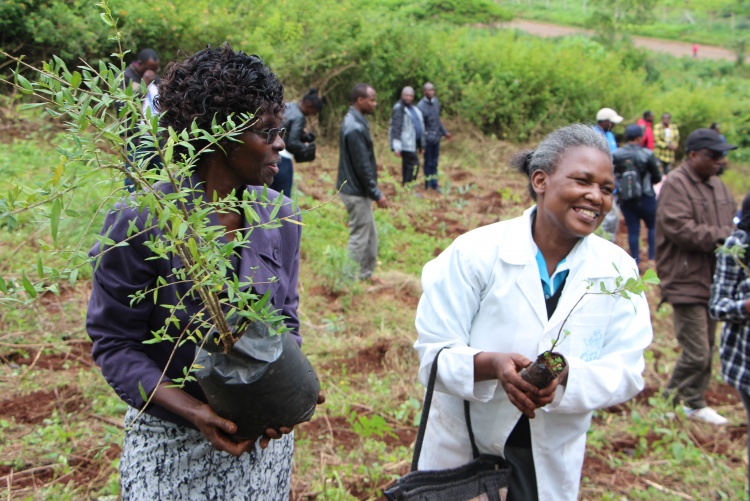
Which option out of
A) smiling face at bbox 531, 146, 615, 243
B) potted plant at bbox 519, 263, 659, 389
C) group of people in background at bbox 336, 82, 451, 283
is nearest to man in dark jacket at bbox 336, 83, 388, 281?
group of people in background at bbox 336, 82, 451, 283

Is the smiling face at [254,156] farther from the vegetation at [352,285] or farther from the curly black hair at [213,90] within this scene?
the vegetation at [352,285]

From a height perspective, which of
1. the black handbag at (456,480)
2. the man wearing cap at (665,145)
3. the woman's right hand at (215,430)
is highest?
the woman's right hand at (215,430)

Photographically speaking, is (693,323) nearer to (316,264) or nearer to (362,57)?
(316,264)

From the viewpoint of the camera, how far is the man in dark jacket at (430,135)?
11.2m

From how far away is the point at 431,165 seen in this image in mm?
11453

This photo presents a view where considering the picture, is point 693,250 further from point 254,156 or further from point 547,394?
point 254,156

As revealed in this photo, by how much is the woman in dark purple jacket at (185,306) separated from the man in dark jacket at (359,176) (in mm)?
4446

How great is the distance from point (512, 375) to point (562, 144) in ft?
2.53

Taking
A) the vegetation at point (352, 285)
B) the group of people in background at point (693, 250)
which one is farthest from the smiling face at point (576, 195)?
the group of people in background at point (693, 250)

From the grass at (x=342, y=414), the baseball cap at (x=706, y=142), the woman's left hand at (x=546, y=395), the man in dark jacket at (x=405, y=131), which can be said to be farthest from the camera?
the man in dark jacket at (x=405, y=131)

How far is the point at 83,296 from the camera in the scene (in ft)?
16.7

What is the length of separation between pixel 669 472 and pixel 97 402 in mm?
3169

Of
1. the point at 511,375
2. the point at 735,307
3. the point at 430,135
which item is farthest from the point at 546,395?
the point at 430,135

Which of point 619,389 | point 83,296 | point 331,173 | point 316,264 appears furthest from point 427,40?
point 619,389
